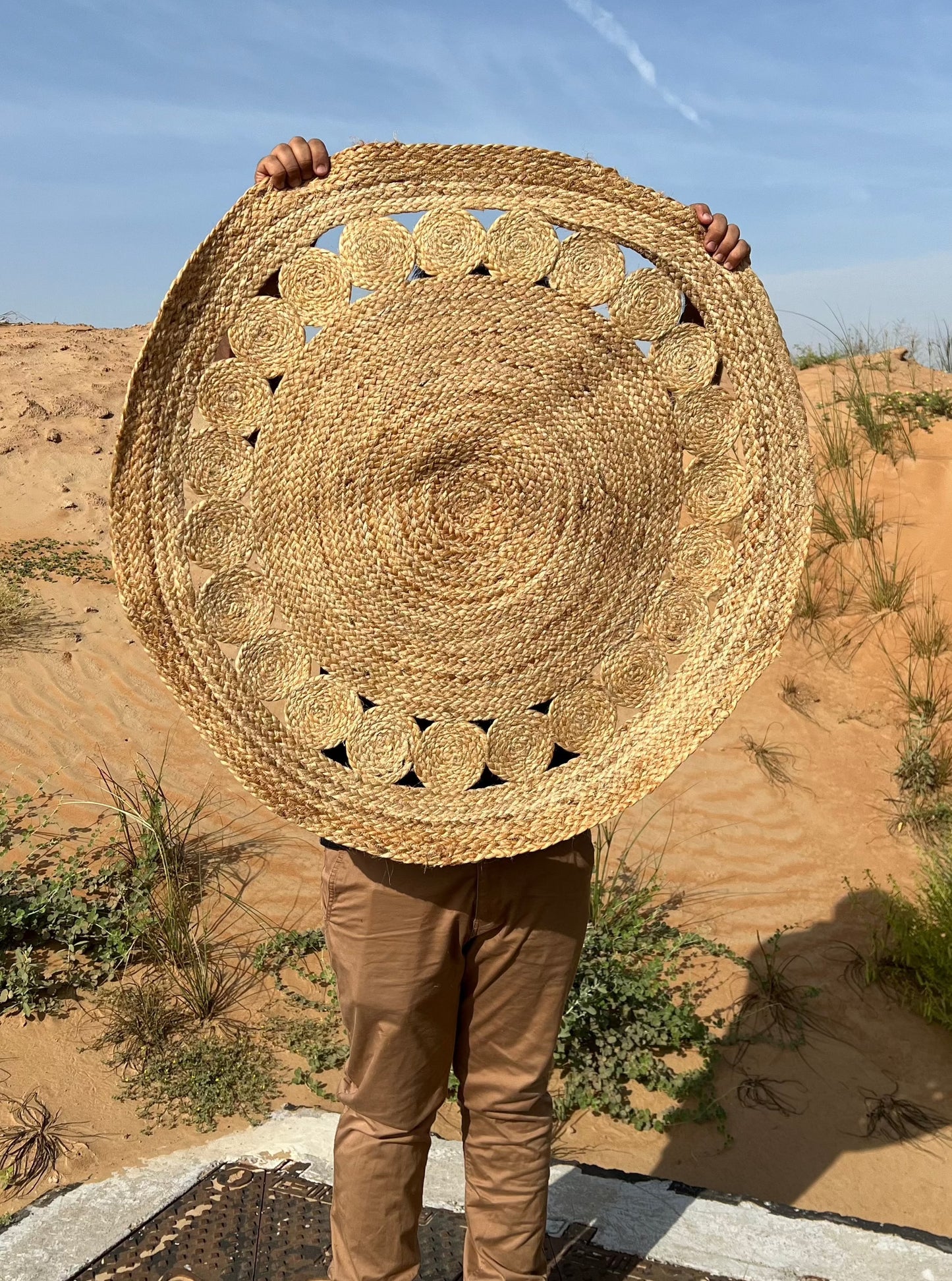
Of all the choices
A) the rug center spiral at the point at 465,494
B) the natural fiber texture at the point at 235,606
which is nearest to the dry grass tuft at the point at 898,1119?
the rug center spiral at the point at 465,494

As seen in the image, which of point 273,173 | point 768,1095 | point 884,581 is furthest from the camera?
point 884,581

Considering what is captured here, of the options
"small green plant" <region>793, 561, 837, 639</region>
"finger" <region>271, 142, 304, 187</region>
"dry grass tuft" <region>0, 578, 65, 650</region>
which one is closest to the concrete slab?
"finger" <region>271, 142, 304, 187</region>

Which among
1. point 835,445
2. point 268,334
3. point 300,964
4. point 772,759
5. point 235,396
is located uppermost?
point 835,445

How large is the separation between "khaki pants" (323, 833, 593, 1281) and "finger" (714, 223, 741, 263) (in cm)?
121

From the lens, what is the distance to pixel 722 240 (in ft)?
6.67

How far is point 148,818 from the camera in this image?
466cm

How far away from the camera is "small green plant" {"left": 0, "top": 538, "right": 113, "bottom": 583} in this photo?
7.10 meters

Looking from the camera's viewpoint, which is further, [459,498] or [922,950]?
[922,950]

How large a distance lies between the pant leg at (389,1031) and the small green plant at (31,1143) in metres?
1.43

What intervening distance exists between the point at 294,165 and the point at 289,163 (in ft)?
0.03

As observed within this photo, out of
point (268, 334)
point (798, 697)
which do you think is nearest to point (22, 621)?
point (798, 697)

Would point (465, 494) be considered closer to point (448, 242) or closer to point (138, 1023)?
point (448, 242)

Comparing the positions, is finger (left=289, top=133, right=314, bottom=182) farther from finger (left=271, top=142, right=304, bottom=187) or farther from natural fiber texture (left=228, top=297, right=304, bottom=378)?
natural fiber texture (left=228, top=297, right=304, bottom=378)

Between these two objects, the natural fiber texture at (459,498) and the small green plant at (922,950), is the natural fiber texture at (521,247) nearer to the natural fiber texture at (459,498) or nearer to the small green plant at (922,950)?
the natural fiber texture at (459,498)
